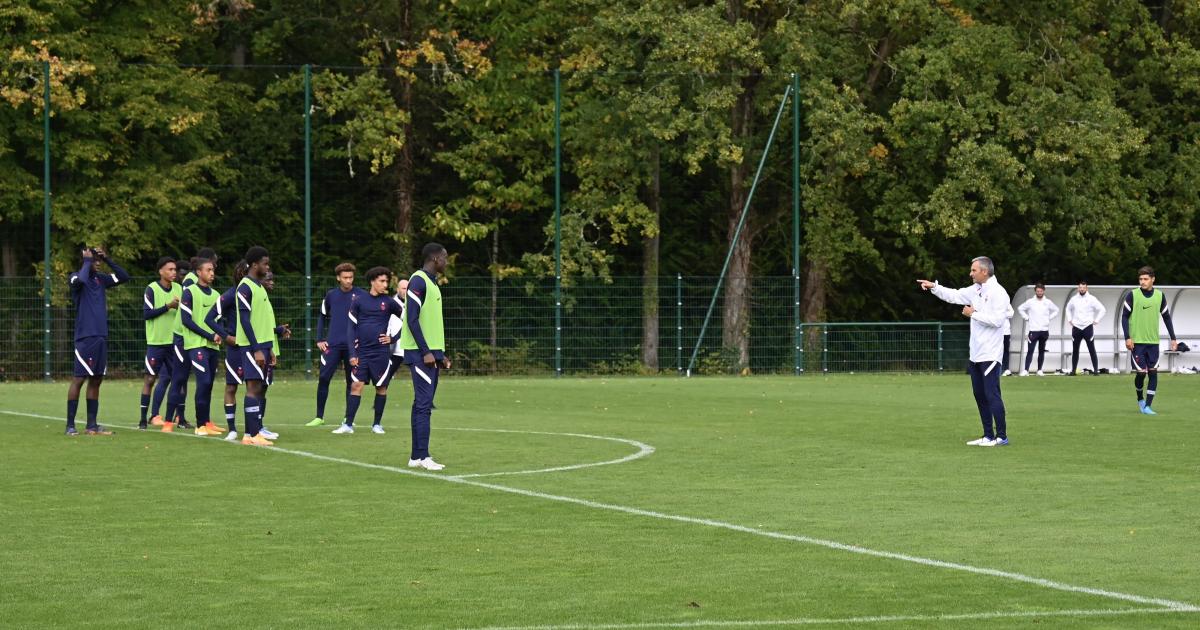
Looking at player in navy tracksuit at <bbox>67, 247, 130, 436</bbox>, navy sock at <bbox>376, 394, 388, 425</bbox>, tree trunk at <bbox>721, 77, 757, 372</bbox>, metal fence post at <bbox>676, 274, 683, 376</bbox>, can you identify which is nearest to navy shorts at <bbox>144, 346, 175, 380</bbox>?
player in navy tracksuit at <bbox>67, 247, 130, 436</bbox>

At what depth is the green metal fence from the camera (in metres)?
34.8

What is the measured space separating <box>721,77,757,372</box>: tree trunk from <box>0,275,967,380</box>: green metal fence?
0.78 feet

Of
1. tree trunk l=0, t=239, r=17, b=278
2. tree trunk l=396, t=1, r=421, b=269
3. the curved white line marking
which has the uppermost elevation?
tree trunk l=396, t=1, r=421, b=269

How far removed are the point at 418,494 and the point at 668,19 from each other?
25.8 meters

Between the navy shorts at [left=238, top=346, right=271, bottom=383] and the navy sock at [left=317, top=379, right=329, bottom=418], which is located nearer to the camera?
the navy shorts at [left=238, top=346, right=271, bottom=383]

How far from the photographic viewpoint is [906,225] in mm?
38156

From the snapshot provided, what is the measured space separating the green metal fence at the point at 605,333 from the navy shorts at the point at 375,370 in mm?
14611

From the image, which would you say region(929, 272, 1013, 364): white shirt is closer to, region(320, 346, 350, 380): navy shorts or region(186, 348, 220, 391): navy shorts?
region(320, 346, 350, 380): navy shorts

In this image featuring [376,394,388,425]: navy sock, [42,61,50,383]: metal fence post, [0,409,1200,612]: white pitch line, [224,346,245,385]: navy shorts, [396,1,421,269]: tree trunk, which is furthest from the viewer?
[396,1,421,269]: tree trunk

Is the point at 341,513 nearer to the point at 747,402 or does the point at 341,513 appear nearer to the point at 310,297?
the point at 747,402

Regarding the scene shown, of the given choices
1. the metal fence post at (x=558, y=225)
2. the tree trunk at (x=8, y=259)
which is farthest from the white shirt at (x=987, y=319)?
the tree trunk at (x=8, y=259)

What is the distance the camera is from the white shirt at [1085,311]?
36062 mm

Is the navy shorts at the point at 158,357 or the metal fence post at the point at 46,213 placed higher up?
the metal fence post at the point at 46,213

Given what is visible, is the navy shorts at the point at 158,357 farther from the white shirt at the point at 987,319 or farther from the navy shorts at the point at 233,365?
the white shirt at the point at 987,319
